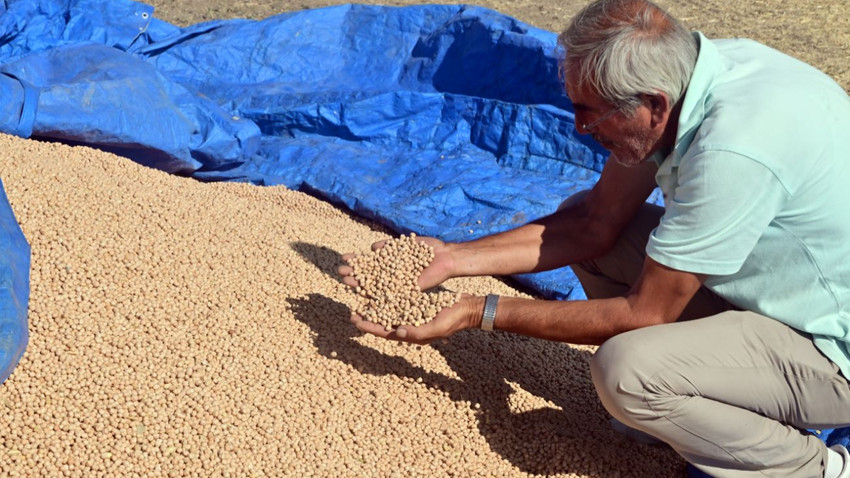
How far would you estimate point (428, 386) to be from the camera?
233 centimetres

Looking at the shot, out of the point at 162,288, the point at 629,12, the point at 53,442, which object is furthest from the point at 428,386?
the point at 629,12

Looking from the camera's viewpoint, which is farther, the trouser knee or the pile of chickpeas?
the pile of chickpeas

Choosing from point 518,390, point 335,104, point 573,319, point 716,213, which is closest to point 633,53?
point 716,213

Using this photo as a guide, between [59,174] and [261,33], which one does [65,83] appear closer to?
[59,174]

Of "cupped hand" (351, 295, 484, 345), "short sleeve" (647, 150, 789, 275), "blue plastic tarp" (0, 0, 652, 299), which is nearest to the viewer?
"short sleeve" (647, 150, 789, 275)

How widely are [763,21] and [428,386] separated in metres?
4.39

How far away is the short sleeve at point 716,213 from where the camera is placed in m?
1.75

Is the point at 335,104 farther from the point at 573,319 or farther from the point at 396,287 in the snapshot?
the point at 573,319

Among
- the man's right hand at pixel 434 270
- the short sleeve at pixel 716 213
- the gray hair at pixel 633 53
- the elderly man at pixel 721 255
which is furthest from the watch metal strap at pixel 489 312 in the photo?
the gray hair at pixel 633 53

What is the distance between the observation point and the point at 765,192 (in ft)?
5.81

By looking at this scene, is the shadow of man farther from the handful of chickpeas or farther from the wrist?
the wrist

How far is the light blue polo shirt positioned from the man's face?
0.23 ft

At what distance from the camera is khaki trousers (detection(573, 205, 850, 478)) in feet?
6.31

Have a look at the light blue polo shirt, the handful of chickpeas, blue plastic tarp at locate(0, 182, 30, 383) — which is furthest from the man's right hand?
blue plastic tarp at locate(0, 182, 30, 383)
